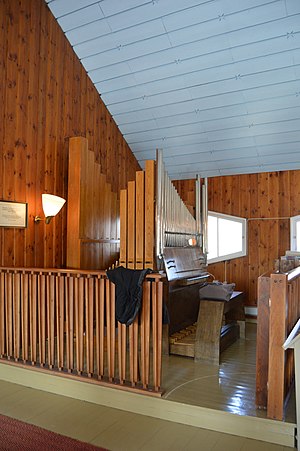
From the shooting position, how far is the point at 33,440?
7.80 ft

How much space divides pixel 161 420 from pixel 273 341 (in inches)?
38.0

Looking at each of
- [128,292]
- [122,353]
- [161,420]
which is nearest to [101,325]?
[122,353]

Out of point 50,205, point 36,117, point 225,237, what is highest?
point 36,117

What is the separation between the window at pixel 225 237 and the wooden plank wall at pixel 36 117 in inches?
93.0

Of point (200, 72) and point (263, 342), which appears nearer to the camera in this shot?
point (263, 342)

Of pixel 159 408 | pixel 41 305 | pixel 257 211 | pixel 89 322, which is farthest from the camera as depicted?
pixel 257 211

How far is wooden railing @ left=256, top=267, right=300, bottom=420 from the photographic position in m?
2.42

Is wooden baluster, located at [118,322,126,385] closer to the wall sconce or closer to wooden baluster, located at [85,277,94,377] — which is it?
wooden baluster, located at [85,277,94,377]

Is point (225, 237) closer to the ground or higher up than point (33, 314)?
higher up

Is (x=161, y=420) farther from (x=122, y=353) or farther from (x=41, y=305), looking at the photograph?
(x=41, y=305)

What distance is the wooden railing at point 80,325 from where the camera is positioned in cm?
278

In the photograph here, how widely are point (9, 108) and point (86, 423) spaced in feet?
9.83

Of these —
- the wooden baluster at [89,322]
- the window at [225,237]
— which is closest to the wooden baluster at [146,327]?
the wooden baluster at [89,322]

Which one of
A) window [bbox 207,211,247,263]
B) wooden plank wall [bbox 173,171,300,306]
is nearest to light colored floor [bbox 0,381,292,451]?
wooden plank wall [bbox 173,171,300,306]
